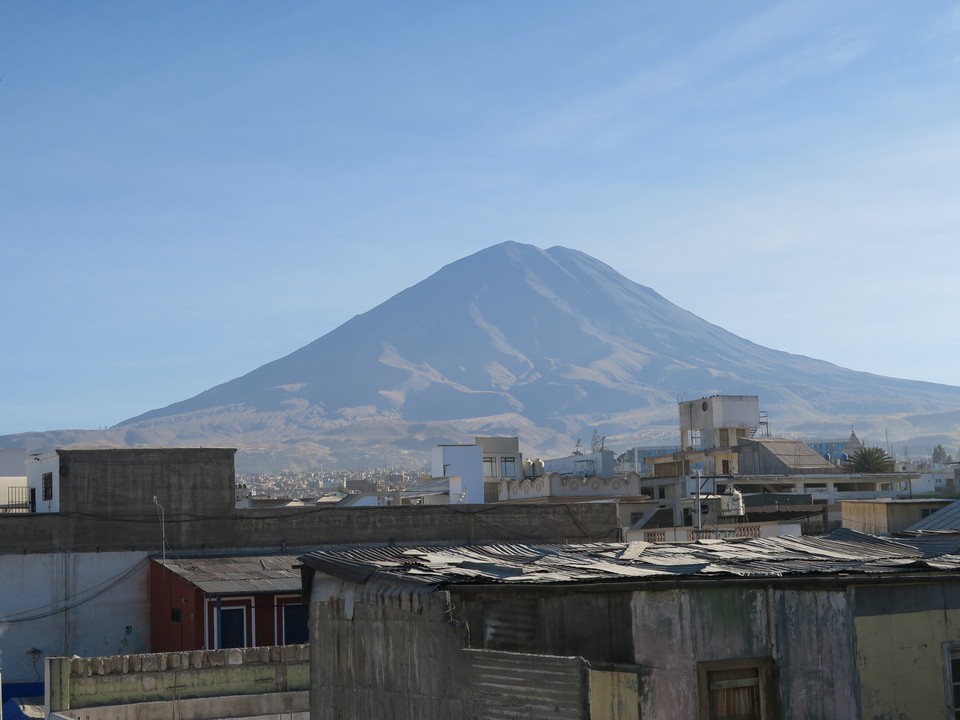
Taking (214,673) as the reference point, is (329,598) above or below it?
above

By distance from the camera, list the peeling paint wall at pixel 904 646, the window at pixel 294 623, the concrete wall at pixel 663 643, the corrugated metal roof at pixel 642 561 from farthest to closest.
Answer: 1. the window at pixel 294 623
2. the peeling paint wall at pixel 904 646
3. the corrugated metal roof at pixel 642 561
4. the concrete wall at pixel 663 643

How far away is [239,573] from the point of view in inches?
1433

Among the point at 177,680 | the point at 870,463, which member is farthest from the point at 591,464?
the point at 177,680

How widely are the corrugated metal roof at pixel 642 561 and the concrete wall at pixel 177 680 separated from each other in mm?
9993

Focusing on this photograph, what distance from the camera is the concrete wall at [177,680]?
26000 millimetres

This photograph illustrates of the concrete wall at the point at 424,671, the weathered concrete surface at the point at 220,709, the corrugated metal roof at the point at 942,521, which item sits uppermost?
the corrugated metal roof at the point at 942,521

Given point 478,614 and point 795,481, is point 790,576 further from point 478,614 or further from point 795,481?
point 795,481

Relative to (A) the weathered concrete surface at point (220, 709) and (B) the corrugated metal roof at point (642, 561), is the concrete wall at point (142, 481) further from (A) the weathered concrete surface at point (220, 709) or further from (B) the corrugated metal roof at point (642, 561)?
(B) the corrugated metal roof at point (642, 561)

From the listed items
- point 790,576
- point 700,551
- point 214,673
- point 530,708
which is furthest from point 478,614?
point 214,673

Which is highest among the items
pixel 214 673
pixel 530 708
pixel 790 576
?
pixel 790 576

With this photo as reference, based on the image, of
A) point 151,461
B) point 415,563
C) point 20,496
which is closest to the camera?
point 415,563

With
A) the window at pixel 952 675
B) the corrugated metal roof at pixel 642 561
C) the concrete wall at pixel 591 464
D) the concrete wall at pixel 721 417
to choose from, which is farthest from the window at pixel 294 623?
the concrete wall at pixel 591 464

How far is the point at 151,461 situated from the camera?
39.9 meters

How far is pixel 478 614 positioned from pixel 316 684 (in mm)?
4571
